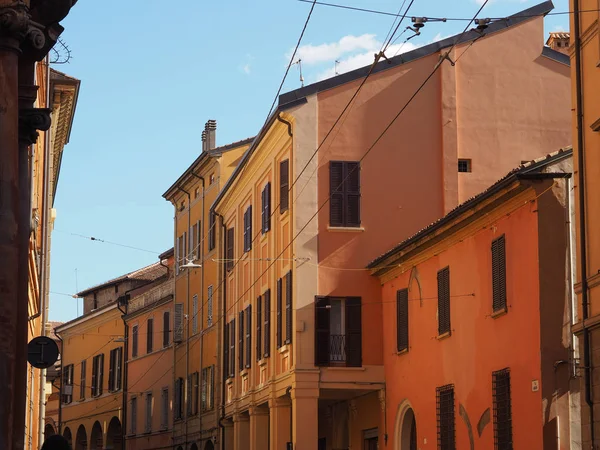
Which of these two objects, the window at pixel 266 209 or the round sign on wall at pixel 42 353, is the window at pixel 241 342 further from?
the round sign on wall at pixel 42 353

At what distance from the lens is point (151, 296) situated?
55.2 meters

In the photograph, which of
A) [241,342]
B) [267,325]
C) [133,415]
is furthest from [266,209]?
[133,415]

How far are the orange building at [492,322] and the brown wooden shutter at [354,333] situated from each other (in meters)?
1.35

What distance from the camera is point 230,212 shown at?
41.9 m

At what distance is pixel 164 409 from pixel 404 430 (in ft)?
85.2

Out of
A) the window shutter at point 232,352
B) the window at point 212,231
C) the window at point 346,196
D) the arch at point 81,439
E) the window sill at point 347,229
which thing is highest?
the window at point 212,231

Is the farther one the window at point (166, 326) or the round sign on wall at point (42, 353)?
the window at point (166, 326)

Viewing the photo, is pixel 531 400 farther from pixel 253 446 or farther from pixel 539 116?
pixel 253 446

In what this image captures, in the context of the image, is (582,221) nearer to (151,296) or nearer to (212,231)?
(212,231)

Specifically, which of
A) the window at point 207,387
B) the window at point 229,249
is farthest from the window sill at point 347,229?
the window at point 207,387

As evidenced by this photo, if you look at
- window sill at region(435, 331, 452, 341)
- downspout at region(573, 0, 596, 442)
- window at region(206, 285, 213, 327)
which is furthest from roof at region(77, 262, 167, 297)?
downspout at region(573, 0, 596, 442)

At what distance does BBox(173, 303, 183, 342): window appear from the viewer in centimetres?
5047

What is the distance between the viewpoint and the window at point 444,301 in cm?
2469

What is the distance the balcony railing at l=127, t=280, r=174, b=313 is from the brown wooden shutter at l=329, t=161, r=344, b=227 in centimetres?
2339
